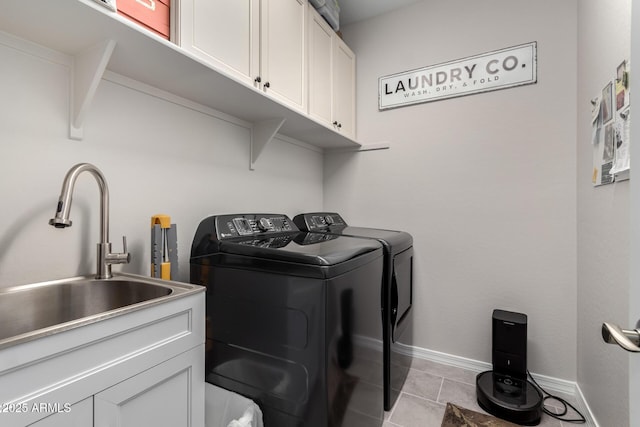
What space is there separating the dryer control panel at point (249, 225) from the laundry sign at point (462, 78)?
4.81 ft

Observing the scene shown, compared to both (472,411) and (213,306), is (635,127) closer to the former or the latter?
(213,306)

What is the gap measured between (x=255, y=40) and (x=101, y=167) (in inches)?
37.7

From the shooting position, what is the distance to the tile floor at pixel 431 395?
65.5 inches

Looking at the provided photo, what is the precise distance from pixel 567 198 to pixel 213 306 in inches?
90.9

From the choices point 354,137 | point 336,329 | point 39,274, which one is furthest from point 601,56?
point 39,274

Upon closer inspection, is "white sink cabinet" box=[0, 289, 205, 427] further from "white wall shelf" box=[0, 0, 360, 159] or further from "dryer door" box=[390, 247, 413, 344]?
"dryer door" box=[390, 247, 413, 344]

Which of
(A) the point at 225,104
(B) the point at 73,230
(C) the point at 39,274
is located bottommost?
(C) the point at 39,274

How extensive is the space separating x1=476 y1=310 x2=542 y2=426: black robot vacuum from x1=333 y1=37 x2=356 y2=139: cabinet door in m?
1.82

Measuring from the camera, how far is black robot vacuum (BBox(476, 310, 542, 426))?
1.65m

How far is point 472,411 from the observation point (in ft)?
5.69

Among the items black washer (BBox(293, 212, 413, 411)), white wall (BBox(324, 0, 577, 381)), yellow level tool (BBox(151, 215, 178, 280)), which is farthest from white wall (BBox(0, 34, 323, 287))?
white wall (BBox(324, 0, 577, 381))

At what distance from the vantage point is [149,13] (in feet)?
3.43

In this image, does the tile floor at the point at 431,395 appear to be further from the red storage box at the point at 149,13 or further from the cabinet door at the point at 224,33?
the red storage box at the point at 149,13

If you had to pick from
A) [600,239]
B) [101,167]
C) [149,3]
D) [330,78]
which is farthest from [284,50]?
[600,239]
